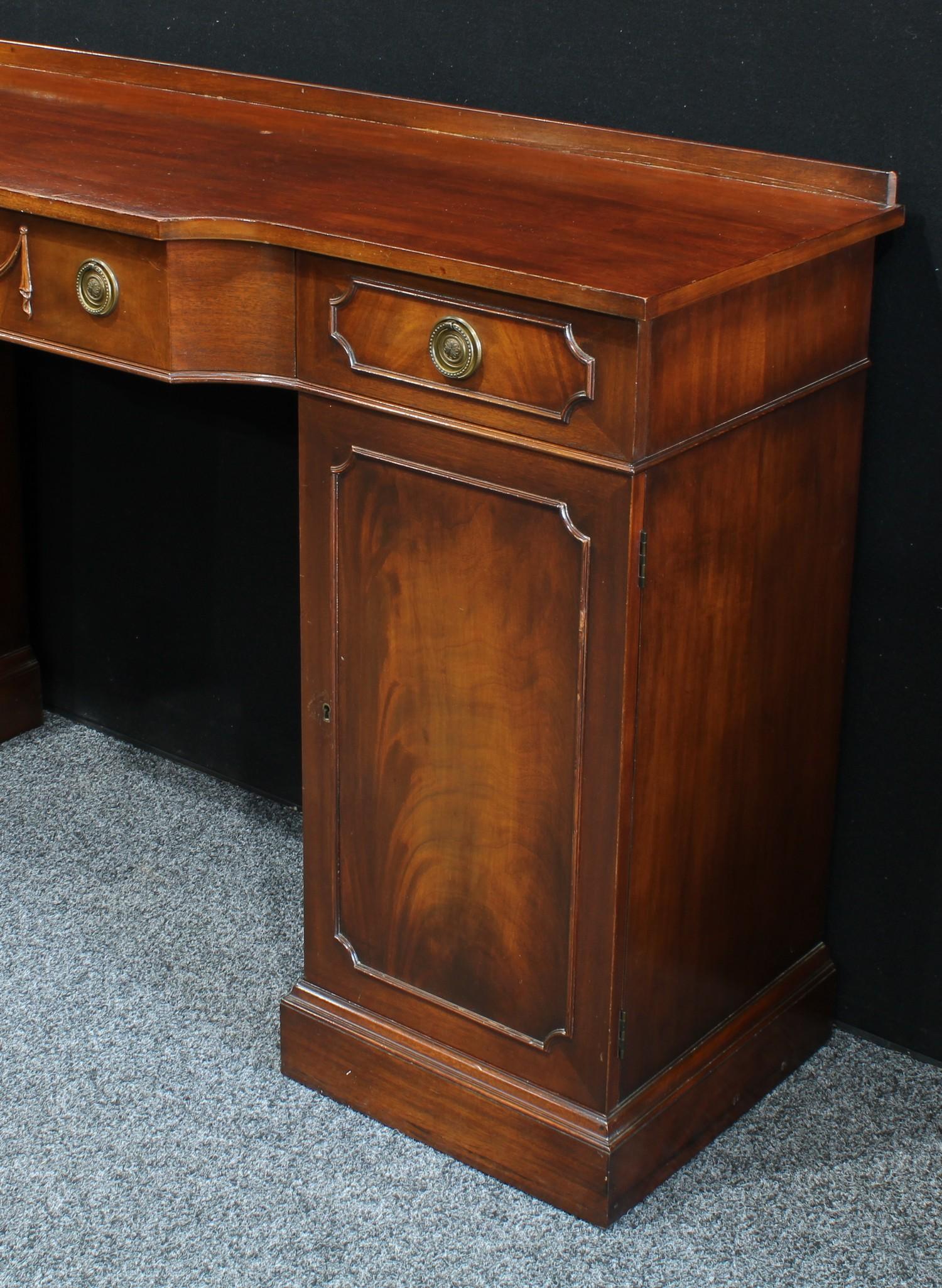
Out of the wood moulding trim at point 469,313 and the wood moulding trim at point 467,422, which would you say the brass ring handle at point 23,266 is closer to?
the wood moulding trim at point 467,422

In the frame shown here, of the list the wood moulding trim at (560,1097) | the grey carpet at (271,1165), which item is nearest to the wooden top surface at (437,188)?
the wood moulding trim at (560,1097)

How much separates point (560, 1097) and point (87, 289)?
3.23 feet

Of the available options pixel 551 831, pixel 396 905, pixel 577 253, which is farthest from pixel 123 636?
pixel 577 253

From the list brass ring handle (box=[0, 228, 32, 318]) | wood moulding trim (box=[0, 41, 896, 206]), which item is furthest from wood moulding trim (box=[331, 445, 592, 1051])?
wood moulding trim (box=[0, 41, 896, 206])

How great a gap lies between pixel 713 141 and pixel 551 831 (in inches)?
30.8

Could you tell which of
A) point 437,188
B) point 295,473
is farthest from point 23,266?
point 295,473

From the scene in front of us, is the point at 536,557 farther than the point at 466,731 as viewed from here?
No

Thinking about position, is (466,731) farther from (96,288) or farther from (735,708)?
(96,288)

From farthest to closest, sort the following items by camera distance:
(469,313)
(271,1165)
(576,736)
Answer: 1. (271,1165)
2. (576,736)
3. (469,313)

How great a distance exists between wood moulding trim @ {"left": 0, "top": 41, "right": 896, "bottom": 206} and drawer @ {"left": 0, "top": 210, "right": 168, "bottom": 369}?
0.53 meters

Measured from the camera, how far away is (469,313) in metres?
1.62

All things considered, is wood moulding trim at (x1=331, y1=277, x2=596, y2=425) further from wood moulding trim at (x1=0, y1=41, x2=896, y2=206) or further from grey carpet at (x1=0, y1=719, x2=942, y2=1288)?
grey carpet at (x1=0, y1=719, x2=942, y2=1288)

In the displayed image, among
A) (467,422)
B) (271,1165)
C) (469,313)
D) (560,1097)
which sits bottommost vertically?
(271,1165)

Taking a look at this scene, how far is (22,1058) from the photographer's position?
2.13m
